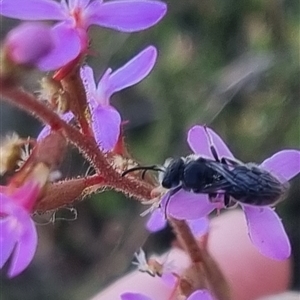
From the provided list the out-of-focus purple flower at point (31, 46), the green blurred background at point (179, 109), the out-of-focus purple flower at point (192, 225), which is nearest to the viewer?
the out-of-focus purple flower at point (31, 46)

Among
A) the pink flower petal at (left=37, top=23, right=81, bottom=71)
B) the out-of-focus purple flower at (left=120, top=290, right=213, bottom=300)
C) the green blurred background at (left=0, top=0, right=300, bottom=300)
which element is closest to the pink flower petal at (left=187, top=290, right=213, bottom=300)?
the out-of-focus purple flower at (left=120, top=290, right=213, bottom=300)

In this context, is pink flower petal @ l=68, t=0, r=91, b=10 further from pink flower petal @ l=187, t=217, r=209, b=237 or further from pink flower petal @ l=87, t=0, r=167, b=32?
pink flower petal @ l=187, t=217, r=209, b=237

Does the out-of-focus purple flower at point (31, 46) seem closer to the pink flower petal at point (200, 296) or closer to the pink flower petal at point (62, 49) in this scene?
the pink flower petal at point (62, 49)

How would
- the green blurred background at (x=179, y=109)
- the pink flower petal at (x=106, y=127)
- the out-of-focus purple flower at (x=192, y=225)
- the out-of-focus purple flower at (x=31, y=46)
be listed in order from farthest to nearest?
the green blurred background at (x=179, y=109)
the out-of-focus purple flower at (x=192, y=225)
the pink flower petal at (x=106, y=127)
the out-of-focus purple flower at (x=31, y=46)

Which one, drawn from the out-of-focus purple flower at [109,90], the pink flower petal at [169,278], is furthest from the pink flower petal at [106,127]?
the pink flower petal at [169,278]

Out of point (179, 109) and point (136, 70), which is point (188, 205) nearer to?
point (136, 70)

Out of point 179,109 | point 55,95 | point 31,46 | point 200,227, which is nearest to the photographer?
point 31,46

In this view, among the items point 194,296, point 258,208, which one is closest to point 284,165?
point 258,208
